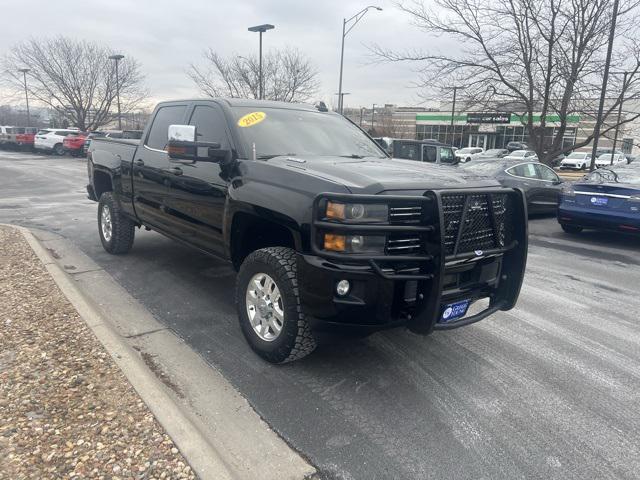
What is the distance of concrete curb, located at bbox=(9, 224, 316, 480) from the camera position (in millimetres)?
2607

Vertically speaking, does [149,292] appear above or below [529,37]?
below

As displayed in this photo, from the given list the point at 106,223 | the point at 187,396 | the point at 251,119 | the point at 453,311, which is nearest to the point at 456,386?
the point at 453,311

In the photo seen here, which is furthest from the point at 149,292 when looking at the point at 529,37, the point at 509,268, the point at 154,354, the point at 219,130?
the point at 529,37

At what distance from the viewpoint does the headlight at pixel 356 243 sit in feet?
10.2

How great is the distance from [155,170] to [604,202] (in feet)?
24.6

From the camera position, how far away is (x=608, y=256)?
8.08 meters

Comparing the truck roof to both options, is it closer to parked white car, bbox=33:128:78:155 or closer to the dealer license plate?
the dealer license plate

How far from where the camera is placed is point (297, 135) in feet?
15.3

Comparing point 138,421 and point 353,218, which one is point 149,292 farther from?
point 353,218

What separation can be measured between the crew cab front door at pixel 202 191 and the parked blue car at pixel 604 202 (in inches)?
283

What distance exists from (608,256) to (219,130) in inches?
264

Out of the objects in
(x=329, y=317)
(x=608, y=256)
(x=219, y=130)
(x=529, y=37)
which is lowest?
(x=608, y=256)

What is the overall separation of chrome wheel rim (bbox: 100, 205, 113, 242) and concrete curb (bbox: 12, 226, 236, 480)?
6.60 feet

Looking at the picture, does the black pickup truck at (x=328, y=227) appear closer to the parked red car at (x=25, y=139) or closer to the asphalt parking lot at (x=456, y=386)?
the asphalt parking lot at (x=456, y=386)
